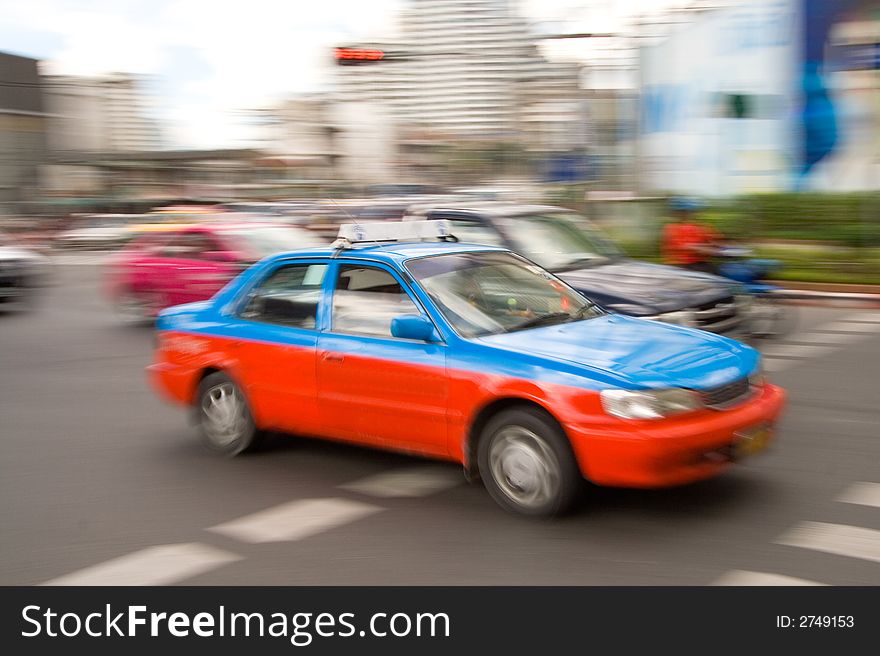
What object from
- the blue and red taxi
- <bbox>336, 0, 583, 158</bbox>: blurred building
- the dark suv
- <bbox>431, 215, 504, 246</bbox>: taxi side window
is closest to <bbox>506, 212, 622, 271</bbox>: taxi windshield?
the dark suv

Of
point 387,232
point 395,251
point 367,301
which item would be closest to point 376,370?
point 367,301

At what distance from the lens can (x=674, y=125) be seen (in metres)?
27.9

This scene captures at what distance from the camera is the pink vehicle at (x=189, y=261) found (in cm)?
1361

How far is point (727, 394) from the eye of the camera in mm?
5535

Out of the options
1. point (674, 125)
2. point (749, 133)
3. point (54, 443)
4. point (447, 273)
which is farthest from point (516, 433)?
point (674, 125)

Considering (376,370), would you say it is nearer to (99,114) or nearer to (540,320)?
(540,320)

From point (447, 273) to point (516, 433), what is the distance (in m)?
1.32

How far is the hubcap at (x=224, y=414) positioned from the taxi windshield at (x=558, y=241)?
3.94 m

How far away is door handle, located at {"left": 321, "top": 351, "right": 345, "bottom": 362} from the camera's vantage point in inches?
252

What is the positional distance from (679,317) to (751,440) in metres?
3.83

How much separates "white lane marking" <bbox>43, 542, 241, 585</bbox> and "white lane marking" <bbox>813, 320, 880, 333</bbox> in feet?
30.7

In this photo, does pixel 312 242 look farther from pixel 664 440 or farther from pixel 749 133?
pixel 749 133

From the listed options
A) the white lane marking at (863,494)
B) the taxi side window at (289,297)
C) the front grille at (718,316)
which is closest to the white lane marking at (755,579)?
the white lane marking at (863,494)

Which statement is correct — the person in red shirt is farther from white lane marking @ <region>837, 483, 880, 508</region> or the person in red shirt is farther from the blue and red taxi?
white lane marking @ <region>837, 483, 880, 508</region>
